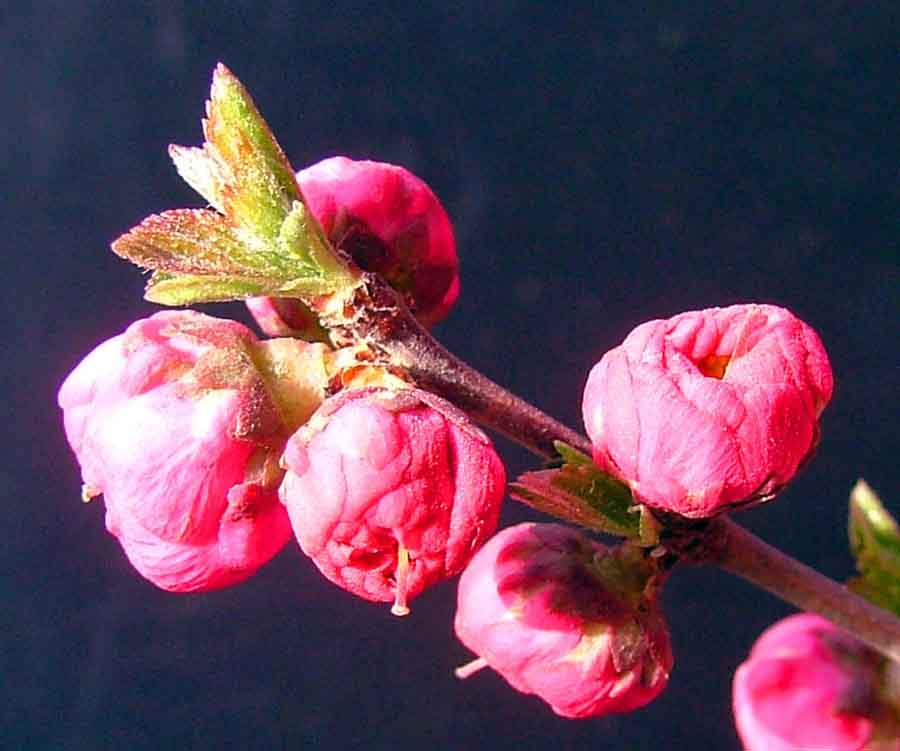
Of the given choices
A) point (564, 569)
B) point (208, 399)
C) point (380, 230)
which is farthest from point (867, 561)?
point (208, 399)

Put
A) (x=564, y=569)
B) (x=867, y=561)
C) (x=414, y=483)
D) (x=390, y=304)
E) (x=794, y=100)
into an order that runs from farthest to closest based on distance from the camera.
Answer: (x=794, y=100), (x=867, y=561), (x=564, y=569), (x=390, y=304), (x=414, y=483)

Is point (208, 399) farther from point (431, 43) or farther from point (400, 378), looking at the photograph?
point (431, 43)

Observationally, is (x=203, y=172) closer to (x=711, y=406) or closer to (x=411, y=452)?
(x=411, y=452)

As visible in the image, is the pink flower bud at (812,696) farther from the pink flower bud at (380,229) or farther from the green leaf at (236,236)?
the green leaf at (236,236)

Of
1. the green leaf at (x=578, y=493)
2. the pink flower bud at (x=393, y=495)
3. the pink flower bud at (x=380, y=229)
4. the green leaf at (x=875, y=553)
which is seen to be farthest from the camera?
the green leaf at (x=875, y=553)

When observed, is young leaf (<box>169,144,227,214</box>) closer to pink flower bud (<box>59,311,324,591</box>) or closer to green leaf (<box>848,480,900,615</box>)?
pink flower bud (<box>59,311,324,591</box>)

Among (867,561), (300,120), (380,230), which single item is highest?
(380,230)

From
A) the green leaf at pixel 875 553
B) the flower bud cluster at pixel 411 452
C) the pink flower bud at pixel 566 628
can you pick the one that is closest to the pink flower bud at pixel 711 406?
the flower bud cluster at pixel 411 452

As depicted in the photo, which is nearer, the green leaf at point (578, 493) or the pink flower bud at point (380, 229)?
the green leaf at point (578, 493)

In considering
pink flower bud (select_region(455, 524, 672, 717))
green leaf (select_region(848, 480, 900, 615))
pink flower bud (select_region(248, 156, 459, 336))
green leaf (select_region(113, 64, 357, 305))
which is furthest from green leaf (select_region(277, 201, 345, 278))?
green leaf (select_region(848, 480, 900, 615))
